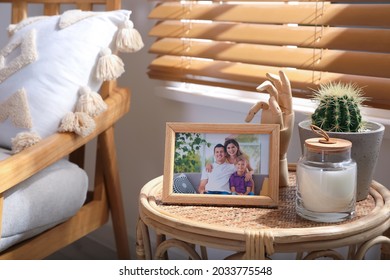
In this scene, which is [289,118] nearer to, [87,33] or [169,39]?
[87,33]

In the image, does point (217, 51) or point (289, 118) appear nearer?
point (289, 118)

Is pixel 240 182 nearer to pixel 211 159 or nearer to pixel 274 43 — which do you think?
pixel 211 159

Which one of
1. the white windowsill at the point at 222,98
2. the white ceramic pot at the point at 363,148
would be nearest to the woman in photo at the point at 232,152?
the white ceramic pot at the point at 363,148

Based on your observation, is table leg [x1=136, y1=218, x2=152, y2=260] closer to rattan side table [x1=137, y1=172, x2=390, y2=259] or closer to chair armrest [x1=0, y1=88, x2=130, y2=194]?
rattan side table [x1=137, y1=172, x2=390, y2=259]

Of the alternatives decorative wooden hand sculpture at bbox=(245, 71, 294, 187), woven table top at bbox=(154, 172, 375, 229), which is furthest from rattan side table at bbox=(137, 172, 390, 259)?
decorative wooden hand sculpture at bbox=(245, 71, 294, 187)

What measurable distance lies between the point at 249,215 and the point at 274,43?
58cm

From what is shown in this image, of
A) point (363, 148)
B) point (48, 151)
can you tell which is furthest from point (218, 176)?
point (48, 151)

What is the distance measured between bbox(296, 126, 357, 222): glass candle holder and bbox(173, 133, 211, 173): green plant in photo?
0.20m

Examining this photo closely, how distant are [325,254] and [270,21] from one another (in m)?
0.71

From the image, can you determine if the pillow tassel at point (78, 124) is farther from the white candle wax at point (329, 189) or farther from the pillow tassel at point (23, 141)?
the white candle wax at point (329, 189)
